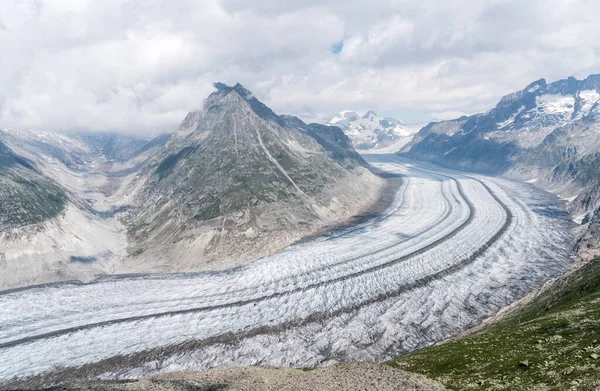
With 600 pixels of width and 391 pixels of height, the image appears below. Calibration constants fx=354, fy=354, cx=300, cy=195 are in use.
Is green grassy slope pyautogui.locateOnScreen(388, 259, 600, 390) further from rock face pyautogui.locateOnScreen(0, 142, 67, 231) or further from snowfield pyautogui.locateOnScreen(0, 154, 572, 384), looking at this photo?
rock face pyautogui.locateOnScreen(0, 142, 67, 231)

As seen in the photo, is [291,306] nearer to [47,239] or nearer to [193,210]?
[193,210]

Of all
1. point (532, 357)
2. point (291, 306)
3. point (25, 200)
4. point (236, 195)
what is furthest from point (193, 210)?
point (532, 357)

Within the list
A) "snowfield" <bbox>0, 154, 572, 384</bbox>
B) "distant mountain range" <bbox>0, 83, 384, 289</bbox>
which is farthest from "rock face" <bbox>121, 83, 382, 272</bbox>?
"snowfield" <bbox>0, 154, 572, 384</bbox>

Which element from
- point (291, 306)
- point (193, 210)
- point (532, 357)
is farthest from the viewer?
point (193, 210)

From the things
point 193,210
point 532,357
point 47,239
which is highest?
point 193,210

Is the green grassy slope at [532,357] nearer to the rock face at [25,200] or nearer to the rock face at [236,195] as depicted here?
the rock face at [236,195]

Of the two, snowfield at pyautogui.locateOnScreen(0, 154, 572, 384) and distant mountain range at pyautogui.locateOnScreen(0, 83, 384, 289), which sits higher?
distant mountain range at pyautogui.locateOnScreen(0, 83, 384, 289)

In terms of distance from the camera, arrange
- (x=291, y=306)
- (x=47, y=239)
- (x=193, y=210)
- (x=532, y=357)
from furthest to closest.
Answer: (x=193, y=210) < (x=47, y=239) < (x=291, y=306) < (x=532, y=357)

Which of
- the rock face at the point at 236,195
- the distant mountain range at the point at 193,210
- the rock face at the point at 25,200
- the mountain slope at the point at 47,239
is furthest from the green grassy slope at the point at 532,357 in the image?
the rock face at the point at 25,200
